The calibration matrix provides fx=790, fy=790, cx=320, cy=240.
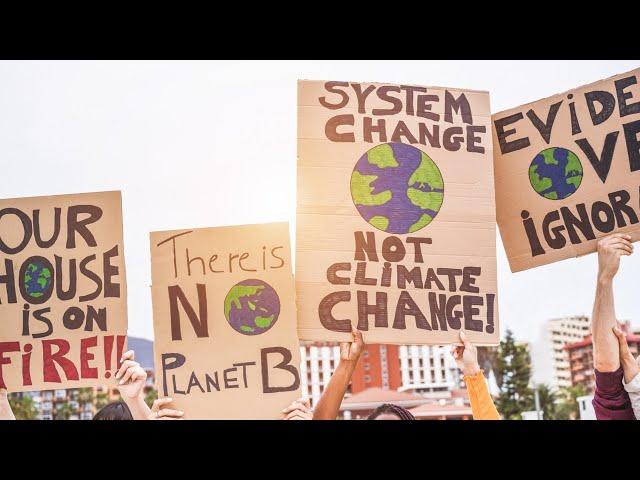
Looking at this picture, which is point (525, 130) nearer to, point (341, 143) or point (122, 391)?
point (341, 143)

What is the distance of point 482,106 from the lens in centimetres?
333

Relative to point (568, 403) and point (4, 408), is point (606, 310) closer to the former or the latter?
point (4, 408)

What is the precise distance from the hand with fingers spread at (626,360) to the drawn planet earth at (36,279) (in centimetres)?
225

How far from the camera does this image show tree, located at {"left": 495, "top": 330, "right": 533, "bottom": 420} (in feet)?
228

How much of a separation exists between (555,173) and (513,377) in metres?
71.3

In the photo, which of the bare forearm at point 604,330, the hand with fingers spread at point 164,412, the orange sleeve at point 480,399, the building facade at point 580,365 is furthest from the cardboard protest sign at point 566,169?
the building facade at point 580,365

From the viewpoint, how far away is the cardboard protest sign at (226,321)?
3.04 m

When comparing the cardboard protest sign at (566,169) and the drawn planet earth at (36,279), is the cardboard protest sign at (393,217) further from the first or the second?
the drawn planet earth at (36,279)

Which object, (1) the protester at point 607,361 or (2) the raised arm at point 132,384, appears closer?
(1) the protester at point 607,361

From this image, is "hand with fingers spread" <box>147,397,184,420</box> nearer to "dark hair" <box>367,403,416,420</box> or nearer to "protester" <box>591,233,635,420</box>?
"dark hair" <box>367,403,416,420</box>

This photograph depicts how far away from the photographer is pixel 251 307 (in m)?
3.10

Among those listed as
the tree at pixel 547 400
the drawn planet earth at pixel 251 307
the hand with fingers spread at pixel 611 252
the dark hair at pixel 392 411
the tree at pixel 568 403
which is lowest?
the tree at pixel 568 403

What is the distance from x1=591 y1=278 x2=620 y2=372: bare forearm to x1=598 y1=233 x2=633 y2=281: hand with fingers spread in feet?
0.21
